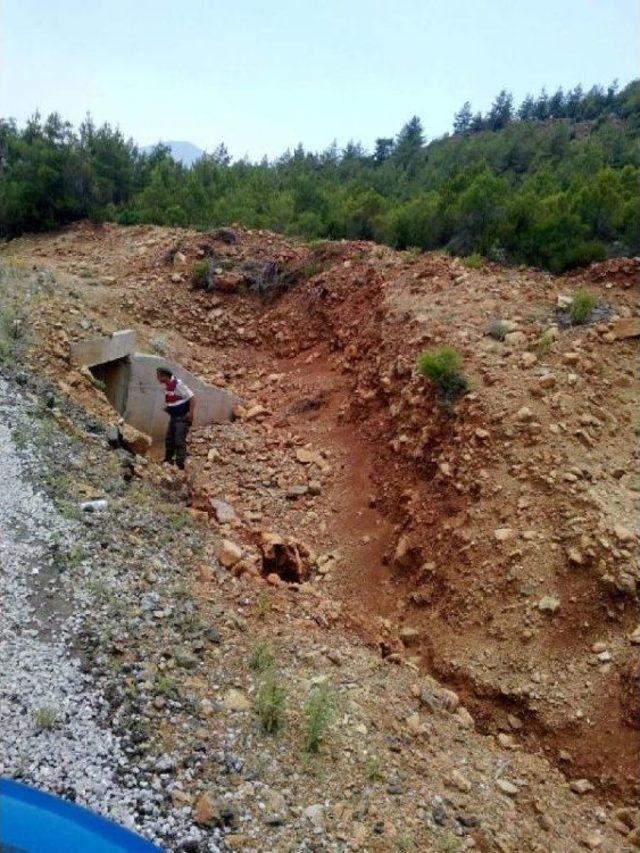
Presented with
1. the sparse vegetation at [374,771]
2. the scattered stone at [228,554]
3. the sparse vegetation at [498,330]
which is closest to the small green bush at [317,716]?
the sparse vegetation at [374,771]

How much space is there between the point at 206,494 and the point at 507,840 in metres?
4.55

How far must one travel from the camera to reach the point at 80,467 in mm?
6043

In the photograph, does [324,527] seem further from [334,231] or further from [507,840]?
[334,231]

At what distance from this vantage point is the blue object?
2.36 meters

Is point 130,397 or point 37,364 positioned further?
point 130,397

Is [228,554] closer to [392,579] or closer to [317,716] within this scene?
[392,579]

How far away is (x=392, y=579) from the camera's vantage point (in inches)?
251

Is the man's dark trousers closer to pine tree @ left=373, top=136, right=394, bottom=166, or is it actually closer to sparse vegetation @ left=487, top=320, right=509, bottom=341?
sparse vegetation @ left=487, top=320, right=509, bottom=341

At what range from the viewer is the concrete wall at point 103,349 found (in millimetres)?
8461

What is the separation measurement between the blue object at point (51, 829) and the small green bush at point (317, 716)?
1172 mm

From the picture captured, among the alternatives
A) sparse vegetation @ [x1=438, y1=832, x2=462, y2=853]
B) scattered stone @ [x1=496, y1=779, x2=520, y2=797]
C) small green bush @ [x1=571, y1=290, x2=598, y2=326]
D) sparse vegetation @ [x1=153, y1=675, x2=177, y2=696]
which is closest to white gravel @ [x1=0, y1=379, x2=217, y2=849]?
sparse vegetation @ [x1=153, y1=675, x2=177, y2=696]

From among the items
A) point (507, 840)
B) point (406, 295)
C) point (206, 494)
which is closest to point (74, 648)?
point (507, 840)

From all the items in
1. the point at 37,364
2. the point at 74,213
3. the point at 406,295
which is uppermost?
the point at 74,213

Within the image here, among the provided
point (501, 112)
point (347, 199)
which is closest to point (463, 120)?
point (501, 112)
